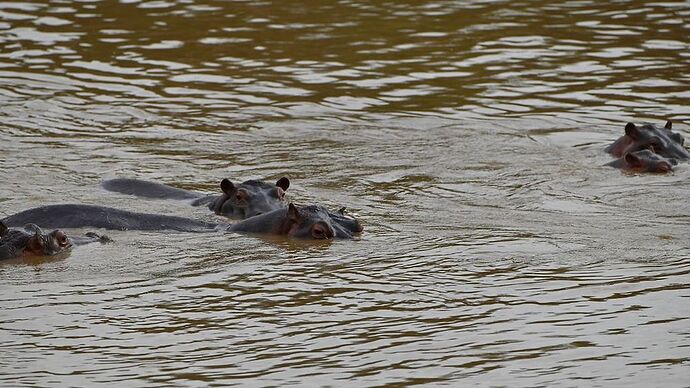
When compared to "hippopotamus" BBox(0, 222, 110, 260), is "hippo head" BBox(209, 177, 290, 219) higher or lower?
lower

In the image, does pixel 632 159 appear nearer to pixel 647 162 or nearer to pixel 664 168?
pixel 647 162

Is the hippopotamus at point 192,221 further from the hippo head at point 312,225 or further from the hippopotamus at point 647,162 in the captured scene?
the hippopotamus at point 647,162

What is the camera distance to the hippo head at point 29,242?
8.72 m

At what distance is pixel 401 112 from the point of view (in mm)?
13461

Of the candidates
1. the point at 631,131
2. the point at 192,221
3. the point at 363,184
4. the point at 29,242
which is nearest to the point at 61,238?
the point at 29,242

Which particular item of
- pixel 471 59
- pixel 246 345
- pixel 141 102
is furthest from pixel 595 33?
pixel 246 345

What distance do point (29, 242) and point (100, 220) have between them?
2.95 ft

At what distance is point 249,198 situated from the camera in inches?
394

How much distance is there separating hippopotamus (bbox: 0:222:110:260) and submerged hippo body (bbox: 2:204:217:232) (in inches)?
24.7

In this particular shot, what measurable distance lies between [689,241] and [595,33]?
26.6ft

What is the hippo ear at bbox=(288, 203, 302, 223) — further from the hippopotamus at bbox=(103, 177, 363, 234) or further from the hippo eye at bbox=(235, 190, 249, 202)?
the hippo eye at bbox=(235, 190, 249, 202)

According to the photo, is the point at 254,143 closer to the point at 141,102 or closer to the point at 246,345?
the point at 141,102

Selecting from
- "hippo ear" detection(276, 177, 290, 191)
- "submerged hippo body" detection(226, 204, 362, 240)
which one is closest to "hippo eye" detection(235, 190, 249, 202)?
"hippo ear" detection(276, 177, 290, 191)

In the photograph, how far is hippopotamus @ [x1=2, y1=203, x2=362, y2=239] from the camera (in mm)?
9156
